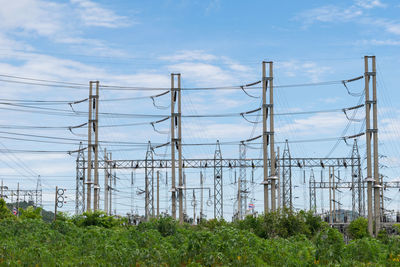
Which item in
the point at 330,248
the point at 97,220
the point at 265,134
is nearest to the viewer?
the point at 330,248

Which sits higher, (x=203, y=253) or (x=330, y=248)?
(x=330, y=248)

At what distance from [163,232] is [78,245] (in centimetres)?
1154

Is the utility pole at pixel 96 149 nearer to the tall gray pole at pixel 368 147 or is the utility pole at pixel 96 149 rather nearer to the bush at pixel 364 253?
the tall gray pole at pixel 368 147

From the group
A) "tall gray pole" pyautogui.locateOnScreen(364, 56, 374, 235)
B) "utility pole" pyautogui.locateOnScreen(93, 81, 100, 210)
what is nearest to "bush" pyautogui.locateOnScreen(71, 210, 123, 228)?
"utility pole" pyautogui.locateOnScreen(93, 81, 100, 210)

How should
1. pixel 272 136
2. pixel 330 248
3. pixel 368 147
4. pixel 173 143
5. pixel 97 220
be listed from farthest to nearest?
pixel 173 143, pixel 272 136, pixel 368 147, pixel 97 220, pixel 330 248

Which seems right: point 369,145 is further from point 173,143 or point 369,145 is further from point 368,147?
point 173,143

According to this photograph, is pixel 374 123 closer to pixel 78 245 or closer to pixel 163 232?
pixel 163 232

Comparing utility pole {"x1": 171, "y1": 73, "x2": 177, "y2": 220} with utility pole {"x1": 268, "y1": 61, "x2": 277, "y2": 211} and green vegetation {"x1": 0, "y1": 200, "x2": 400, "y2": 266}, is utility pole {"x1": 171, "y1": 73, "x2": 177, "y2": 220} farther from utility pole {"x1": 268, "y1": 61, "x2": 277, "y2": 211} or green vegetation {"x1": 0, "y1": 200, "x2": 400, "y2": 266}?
green vegetation {"x1": 0, "y1": 200, "x2": 400, "y2": 266}

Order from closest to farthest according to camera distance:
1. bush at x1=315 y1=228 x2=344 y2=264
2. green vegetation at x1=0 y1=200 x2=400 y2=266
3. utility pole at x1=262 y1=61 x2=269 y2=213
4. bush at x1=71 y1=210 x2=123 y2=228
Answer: green vegetation at x1=0 y1=200 x2=400 y2=266, bush at x1=315 y1=228 x2=344 y2=264, bush at x1=71 y1=210 x2=123 y2=228, utility pole at x1=262 y1=61 x2=269 y2=213

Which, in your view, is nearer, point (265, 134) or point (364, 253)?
point (364, 253)

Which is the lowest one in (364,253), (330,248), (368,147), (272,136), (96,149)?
(364,253)

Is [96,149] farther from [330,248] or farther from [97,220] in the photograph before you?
[330,248]

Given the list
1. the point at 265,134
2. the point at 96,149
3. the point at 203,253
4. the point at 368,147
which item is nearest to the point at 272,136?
the point at 265,134

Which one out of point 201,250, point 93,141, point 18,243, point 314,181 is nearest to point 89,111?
point 93,141
